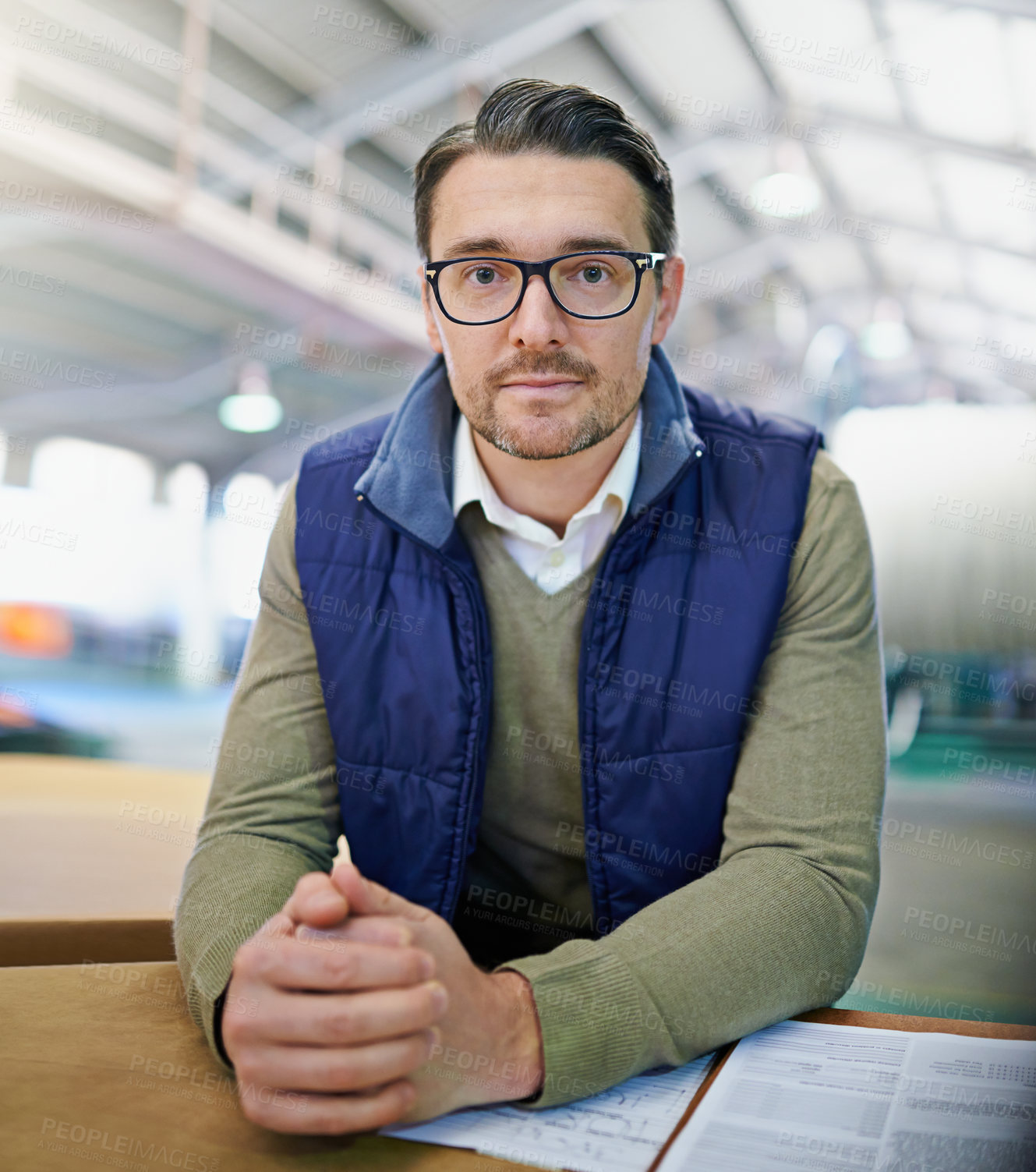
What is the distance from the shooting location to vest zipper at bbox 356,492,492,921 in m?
1.17

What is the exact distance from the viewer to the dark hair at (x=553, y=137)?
128cm

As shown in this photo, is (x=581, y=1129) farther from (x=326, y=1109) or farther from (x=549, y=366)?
(x=549, y=366)

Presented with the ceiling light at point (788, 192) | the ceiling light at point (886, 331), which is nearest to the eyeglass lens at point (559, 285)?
the ceiling light at point (788, 192)

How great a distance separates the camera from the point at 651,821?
1.15 metres

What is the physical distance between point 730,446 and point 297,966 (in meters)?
0.87

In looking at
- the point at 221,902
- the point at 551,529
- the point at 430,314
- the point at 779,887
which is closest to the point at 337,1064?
the point at 221,902

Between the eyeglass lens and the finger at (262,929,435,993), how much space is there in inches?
32.2

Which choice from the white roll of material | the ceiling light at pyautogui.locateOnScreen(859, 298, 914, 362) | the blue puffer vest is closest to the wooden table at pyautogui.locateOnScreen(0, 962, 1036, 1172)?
the blue puffer vest

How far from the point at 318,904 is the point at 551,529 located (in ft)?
2.26

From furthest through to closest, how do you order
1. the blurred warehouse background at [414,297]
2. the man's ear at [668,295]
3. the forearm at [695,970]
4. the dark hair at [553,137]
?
the blurred warehouse background at [414,297]
the man's ear at [668,295]
the dark hair at [553,137]
the forearm at [695,970]

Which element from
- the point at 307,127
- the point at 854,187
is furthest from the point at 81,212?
the point at 854,187

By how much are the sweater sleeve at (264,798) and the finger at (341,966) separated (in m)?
0.14

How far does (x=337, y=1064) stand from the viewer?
0.66 metres

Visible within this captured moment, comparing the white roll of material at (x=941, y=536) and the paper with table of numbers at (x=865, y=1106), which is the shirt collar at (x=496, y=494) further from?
the white roll of material at (x=941, y=536)
